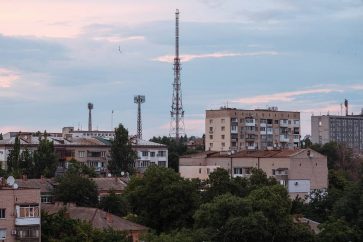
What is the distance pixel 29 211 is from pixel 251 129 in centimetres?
6879

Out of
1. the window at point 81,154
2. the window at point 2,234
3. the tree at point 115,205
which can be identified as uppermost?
the window at point 81,154

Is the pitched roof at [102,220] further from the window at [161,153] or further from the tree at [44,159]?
the window at [161,153]

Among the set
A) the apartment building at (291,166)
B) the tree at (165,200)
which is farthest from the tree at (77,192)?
the apartment building at (291,166)

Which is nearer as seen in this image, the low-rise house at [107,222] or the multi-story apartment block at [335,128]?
the low-rise house at [107,222]

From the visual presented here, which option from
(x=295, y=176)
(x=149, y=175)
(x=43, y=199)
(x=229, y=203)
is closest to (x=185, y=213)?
(x=149, y=175)

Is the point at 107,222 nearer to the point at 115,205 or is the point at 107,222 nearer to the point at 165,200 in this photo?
the point at 165,200

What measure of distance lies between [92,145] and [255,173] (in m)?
35.3

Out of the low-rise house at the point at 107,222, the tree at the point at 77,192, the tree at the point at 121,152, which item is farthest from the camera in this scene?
the tree at the point at 121,152

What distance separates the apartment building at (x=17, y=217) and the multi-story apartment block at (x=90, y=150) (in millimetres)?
48064

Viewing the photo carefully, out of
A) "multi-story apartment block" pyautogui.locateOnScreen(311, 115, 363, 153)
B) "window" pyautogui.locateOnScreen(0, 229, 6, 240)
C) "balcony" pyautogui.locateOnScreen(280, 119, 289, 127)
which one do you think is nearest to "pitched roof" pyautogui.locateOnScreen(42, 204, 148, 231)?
"window" pyautogui.locateOnScreen(0, 229, 6, 240)

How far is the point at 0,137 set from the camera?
109 m

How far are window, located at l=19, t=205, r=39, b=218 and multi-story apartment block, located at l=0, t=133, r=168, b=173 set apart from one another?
4806 centimetres

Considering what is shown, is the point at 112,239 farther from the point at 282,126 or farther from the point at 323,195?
the point at 282,126

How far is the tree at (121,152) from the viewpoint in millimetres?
92562
